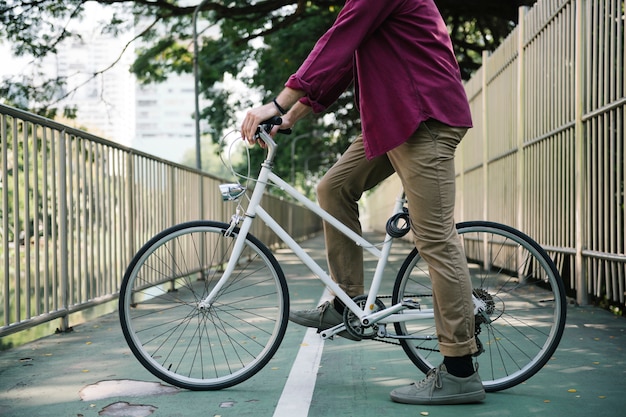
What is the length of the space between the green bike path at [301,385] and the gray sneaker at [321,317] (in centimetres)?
28

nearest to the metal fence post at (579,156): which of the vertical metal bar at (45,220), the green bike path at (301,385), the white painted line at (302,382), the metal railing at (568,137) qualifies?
the metal railing at (568,137)

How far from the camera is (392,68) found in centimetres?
346

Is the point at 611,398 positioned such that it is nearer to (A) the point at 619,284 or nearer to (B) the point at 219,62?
(A) the point at 619,284

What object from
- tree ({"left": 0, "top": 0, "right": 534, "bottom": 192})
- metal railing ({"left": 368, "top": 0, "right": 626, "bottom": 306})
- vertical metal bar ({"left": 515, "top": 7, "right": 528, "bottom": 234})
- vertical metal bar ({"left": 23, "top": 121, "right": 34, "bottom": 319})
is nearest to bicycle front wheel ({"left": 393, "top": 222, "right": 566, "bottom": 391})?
metal railing ({"left": 368, "top": 0, "right": 626, "bottom": 306})

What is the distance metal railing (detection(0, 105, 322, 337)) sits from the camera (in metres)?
4.87

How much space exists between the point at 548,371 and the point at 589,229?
9.06 ft

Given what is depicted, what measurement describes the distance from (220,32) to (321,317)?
16373 millimetres

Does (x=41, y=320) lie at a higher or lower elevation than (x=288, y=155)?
lower

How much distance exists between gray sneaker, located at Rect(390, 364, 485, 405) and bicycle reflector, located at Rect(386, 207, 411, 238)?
617 millimetres

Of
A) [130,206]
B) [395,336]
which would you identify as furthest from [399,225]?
[130,206]

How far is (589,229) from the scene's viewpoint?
6641mm

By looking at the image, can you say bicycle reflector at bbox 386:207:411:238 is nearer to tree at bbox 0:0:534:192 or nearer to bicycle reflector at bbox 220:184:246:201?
bicycle reflector at bbox 220:184:246:201

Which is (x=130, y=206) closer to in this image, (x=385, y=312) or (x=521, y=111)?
(x=521, y=111)

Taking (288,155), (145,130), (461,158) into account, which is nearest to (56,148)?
(461,158)
